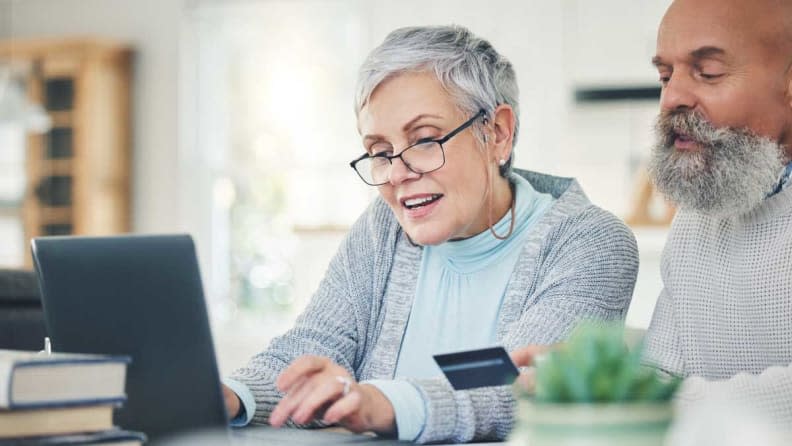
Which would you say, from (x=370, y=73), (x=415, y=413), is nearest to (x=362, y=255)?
(x=370, y=73)

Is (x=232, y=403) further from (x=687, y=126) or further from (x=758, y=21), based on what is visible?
(x=758, y=21)

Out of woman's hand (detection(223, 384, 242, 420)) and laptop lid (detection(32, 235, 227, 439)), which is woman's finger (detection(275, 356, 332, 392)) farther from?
woman's hand (detection(223, 384, 242, 420))

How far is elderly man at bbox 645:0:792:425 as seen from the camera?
1683mm

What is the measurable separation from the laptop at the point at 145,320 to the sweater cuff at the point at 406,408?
0.86 ft

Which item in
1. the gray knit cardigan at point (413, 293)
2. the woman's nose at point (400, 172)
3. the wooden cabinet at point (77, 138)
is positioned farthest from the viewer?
the wooden cabinet at point (77, 138)

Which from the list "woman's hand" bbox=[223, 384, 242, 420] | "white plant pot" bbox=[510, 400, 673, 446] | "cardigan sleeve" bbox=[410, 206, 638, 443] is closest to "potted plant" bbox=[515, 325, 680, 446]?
"white plant pot" bbox=[510, 400, 673, 446]

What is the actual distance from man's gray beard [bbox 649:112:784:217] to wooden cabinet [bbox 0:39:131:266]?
5.90 m

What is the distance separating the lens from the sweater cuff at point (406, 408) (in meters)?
1.38

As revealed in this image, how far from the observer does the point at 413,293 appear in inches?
77.9

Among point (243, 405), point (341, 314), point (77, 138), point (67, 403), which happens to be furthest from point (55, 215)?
point (67, 403)

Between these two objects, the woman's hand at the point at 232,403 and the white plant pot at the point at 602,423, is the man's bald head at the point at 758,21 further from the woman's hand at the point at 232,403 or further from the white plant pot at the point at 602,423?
the white plant pot at the point at 602,423

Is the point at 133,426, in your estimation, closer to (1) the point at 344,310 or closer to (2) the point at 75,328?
(2) the point at 75,328

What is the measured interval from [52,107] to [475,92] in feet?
19.7

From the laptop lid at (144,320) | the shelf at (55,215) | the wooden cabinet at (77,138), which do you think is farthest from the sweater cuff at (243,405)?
the shelf at (55,215)
